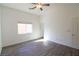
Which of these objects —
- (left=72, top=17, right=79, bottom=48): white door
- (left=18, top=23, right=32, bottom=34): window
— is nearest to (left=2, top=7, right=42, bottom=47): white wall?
(left=18, top=23, right=32, bottom=34): window

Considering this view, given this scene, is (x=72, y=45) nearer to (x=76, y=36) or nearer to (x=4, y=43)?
(x=76, y=36)

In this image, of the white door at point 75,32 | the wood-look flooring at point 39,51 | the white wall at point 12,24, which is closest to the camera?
the wood-look flooring at point 39,51

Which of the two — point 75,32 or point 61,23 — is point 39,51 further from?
point 61,23

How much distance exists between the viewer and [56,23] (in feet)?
26.0

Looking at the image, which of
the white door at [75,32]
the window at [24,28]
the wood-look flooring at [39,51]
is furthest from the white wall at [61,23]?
the window at [24,28]

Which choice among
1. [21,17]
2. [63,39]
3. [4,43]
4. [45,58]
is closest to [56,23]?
[63,39]

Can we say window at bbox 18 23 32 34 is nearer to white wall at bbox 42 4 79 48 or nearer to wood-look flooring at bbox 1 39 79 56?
white wall at bbox 42 4 79 48

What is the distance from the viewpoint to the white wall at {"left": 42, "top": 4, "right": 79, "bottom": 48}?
6232 mm

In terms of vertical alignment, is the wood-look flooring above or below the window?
below

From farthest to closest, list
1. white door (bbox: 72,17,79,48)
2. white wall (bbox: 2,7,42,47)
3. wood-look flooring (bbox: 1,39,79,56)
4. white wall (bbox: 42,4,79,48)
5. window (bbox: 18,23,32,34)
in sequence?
window (bbox: 18,23,32,34) < white wall (bbox: 2,7,42,47) < white wall (bbox: 42,4,79,48) < white door (bbox: 72,17,79,48) < wood-look flooring (bbox: 1,39,79,56)

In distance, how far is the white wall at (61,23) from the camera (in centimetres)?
623

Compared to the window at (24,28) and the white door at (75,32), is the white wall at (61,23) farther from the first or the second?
the window at (24,28)

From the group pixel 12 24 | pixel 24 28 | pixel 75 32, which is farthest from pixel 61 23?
pixel 12 24

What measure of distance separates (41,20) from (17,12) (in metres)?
3.88
